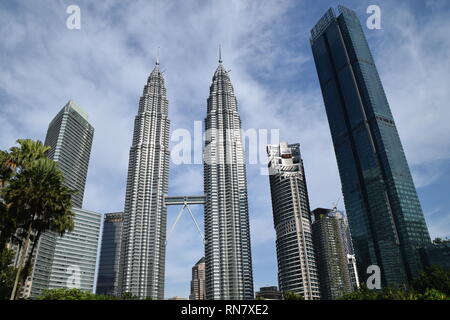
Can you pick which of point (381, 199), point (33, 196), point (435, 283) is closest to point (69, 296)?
point (33, 196)

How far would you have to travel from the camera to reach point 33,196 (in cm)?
3700

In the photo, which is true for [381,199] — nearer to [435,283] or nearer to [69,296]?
[435,283]

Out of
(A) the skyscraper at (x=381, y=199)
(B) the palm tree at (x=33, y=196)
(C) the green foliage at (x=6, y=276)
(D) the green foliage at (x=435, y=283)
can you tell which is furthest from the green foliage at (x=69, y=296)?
(A) the skyscraper at (x=381, y=199)

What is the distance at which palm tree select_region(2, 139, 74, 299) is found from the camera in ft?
122

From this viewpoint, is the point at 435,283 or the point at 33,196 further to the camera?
the point at 435,283

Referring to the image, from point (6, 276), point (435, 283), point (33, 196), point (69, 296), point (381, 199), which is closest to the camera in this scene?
point (33, 196)

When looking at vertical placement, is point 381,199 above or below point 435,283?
above

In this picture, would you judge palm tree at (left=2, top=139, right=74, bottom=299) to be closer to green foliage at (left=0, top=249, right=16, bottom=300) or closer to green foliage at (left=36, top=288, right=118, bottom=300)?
green foliage at (left=36, top=288, right=118, bottom=300)

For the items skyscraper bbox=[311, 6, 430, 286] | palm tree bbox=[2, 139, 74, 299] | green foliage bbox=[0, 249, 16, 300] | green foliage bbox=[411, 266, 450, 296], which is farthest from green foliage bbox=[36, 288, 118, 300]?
skyscraper bbox=[311, 6, 430, 286]

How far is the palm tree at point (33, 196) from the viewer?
3712 cm

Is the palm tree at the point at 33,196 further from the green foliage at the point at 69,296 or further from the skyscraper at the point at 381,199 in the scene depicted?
the skyscraper at the point at 381,199

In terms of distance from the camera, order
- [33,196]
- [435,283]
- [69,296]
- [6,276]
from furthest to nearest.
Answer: [435,283], [6,276], [69,296], [33,196]

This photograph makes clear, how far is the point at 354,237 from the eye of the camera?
7510 inches
